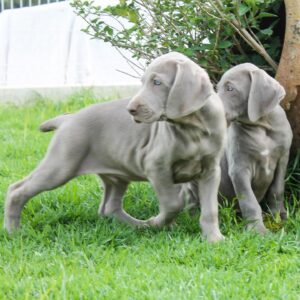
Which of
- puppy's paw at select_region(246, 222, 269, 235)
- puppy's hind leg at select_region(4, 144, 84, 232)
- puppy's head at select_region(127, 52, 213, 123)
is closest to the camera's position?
puppy's head at select_region(127, 52, 213, 123)

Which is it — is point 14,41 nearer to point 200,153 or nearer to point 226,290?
point 200,153

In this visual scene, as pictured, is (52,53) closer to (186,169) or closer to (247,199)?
(247,199)

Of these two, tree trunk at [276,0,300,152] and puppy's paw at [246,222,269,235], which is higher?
tree trunk at [276,0,300,152]

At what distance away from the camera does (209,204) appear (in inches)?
192

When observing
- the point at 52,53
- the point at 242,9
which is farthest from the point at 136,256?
the point at 52,53

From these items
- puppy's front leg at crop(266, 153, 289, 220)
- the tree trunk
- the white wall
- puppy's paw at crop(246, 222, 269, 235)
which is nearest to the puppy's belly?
Result: puppy's paw at crop(246, 222, 269, 235)

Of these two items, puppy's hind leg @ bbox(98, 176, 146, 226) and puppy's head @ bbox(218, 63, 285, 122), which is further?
puppy's hind leg @ bbox(98, 176, 146, 226)

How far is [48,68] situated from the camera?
448 inches

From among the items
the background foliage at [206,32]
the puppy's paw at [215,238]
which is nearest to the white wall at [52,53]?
the background foliage at [206,32]

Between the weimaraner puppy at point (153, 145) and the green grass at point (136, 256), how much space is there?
0.19m

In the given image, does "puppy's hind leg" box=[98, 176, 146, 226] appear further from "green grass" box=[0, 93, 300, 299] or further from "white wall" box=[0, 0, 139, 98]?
"white wall" box=[0, 0, 139, 98]

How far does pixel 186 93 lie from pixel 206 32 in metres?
1.48

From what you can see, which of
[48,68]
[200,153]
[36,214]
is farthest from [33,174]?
[48,68]

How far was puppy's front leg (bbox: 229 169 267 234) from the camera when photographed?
16.8ft
